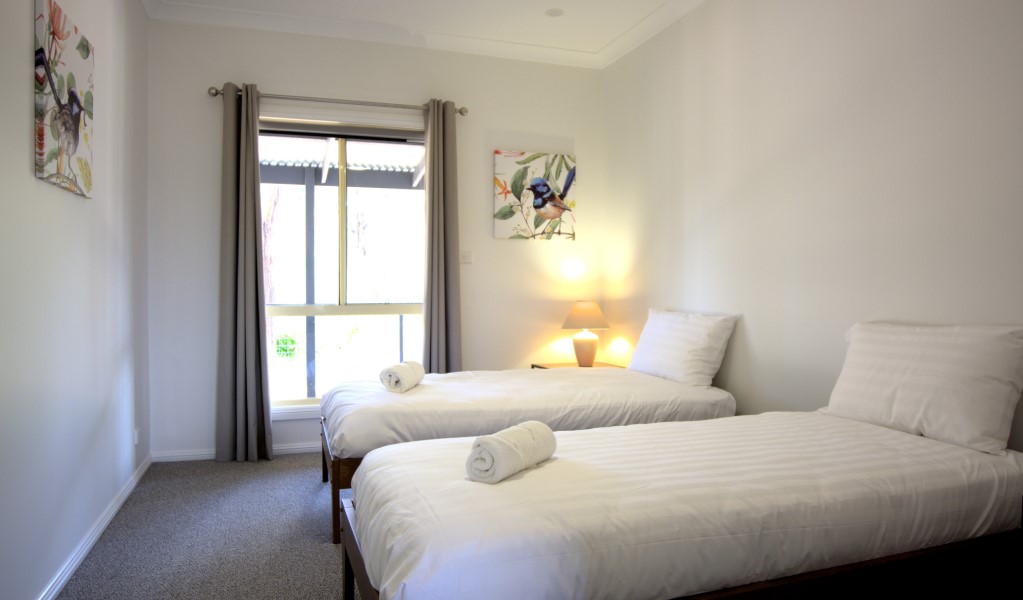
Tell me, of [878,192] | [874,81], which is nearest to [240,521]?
[878,192]

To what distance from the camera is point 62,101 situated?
2.43 meters

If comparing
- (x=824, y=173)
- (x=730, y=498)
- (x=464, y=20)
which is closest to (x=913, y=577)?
(x=730, y=498)

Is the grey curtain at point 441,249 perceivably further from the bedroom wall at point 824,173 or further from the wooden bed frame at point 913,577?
the wooden bed frame at point 913,577

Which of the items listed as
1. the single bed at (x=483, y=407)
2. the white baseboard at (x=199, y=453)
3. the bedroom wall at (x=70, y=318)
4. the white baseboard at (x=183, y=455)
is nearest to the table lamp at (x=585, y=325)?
the single bed at (x=483, y=407)

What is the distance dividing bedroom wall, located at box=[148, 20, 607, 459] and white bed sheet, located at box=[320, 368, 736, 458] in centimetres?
124

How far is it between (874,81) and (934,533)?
182 centimetres

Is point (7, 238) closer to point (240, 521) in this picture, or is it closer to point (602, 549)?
point (240, 521)

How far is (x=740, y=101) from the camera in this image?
3523mm

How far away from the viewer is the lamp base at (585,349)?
461cm

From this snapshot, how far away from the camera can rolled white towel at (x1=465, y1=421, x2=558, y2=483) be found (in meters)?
1.84

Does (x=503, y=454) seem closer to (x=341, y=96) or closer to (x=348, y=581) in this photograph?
(x=348, y=581)

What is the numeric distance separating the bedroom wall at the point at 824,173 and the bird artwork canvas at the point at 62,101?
10.2 ft

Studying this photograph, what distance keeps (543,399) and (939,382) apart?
1.59 m

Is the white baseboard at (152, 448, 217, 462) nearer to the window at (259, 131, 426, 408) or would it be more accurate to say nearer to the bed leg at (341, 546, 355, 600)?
the window at (259, 131, 426, 408)
